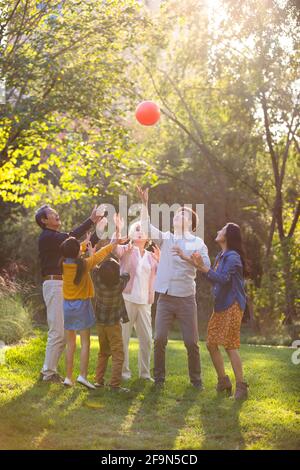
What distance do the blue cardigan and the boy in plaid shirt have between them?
115cm

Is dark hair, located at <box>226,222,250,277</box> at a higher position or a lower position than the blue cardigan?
higher

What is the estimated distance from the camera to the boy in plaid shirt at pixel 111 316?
7.85 metres

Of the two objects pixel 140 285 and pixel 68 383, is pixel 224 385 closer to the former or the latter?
pixel 140 285

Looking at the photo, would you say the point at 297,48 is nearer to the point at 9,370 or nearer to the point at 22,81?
the point at 22,81

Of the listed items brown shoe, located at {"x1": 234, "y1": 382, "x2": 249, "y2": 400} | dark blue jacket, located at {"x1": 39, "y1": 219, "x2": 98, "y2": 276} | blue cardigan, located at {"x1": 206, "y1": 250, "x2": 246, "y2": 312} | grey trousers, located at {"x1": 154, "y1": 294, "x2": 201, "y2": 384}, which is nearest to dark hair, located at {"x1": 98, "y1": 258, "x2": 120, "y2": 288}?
dark blue jacket, located at {"x1": 39, "y1": 219, "x2": 98, "y2": 276}

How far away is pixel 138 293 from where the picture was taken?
8.56 m

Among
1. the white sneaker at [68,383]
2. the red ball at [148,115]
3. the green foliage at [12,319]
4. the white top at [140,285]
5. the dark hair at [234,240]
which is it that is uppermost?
the red ball at [148,115]

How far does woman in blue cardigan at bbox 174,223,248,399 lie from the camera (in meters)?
7.40

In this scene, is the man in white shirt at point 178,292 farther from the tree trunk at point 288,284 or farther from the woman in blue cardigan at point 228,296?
the tree trunk at point 288,284

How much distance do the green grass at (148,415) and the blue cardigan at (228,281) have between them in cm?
103

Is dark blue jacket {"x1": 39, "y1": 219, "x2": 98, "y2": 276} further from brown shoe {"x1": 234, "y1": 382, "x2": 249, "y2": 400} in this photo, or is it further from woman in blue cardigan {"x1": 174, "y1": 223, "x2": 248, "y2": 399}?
brown shoe {"x1": 234, "y1": 382, "x2": 249, "y2": 400}

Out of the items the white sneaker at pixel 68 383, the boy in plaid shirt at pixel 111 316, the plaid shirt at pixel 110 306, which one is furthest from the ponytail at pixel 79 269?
the white sneaker at pixel 68 383

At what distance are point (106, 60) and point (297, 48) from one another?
481cm

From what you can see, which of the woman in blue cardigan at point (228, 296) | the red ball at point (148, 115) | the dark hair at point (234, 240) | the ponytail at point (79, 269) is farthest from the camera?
the red ball at point (148, 115)
